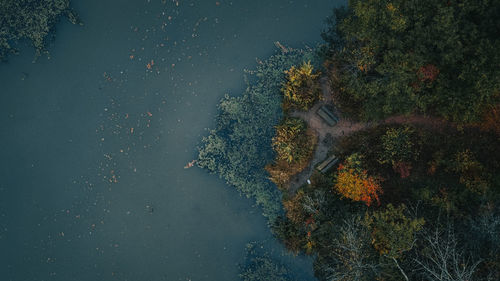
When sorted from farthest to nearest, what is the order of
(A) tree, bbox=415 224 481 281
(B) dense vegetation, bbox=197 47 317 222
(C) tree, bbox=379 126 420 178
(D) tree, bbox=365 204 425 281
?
(B) dense vegetation, bbox=197 47 317 222
(C) tree, bbox=379 126 420 178
(D) tree, bbox=365 204 425 281
(A) tree, bbox=415 224 481 281

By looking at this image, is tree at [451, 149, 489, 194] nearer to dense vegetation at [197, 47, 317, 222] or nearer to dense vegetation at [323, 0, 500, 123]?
dense vegetation at [323, 0, 500, 123]

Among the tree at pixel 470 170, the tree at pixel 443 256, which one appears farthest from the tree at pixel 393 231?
the tree at pixel 470 170

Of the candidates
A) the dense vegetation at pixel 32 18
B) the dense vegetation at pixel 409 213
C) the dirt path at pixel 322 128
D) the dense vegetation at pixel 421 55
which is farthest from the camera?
the dense vegetation at pixel 32 18

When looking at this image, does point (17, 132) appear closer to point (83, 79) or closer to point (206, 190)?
point (83, 79)

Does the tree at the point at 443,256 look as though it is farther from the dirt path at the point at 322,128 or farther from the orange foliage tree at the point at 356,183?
the dirt path at the point at 322,128

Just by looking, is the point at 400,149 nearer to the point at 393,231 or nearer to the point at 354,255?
the point at 393,231

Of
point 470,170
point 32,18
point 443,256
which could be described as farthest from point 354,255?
point 32,18

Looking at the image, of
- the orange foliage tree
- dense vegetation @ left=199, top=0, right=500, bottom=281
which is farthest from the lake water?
the orange foliage tree
